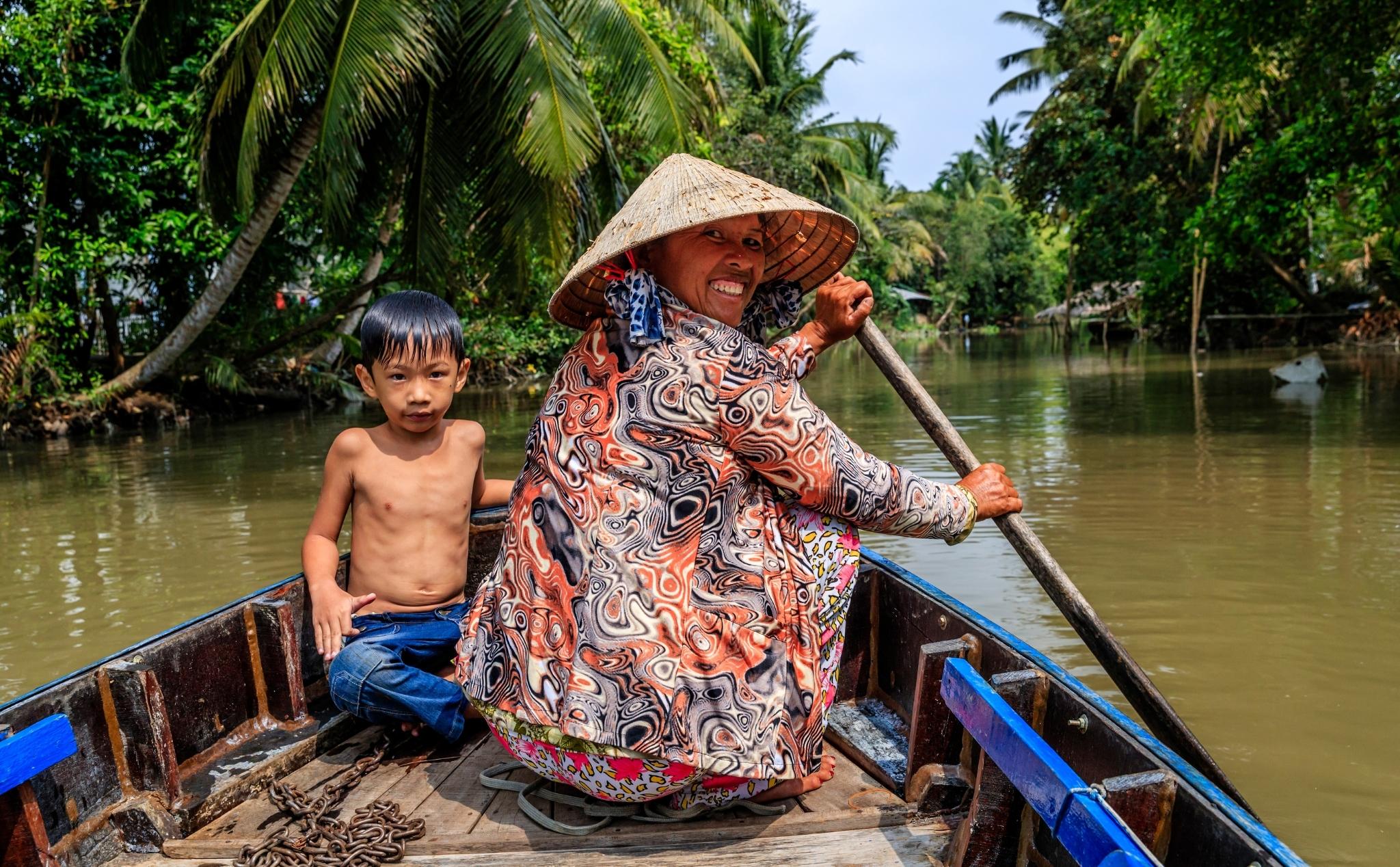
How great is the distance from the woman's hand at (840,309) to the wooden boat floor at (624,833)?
1.02 m

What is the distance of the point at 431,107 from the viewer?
10.1m

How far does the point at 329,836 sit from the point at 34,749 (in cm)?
Result: 53

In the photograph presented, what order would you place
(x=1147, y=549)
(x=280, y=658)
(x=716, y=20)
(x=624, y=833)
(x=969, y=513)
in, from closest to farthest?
(x=624, y=833), (x=969, y=513), (x=280, y=658), (x=1147, y=549), (x=716, y=20)

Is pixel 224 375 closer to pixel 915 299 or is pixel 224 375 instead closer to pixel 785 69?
pixel 785 69

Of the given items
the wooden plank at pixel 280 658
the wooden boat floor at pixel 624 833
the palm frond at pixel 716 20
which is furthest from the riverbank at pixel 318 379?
the wooden boat floor at pixel 624 833

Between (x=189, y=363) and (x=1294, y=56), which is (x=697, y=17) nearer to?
(x=1294, y=56)

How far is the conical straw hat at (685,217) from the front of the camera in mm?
1951

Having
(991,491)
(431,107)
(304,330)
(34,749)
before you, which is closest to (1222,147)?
(431,107)

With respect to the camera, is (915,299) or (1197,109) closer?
(1197,109)

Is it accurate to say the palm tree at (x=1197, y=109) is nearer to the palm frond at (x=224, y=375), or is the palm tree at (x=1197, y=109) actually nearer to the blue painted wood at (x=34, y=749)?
the blue painted wood at (x=34, y=749)

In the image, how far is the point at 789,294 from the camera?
245 cm

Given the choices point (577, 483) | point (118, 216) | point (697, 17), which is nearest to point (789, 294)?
point (577, 483)

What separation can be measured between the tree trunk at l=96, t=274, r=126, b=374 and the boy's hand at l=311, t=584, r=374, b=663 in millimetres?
13102

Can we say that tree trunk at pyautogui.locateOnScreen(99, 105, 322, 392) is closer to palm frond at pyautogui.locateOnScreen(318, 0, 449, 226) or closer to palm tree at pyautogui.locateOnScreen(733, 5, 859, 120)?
palm frond at pyautogui.locateOnScreen(318, 0, 449, 226)
